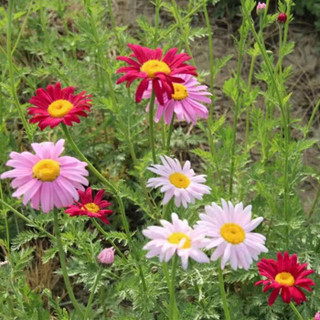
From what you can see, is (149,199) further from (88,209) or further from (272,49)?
(272,49)

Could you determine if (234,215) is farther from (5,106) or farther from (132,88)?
(5,106)

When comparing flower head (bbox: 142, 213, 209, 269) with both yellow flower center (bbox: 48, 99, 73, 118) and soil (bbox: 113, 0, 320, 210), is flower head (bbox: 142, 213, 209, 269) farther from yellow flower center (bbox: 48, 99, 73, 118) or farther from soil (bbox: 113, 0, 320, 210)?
soil (bbox: 113, 0, 320, 210)

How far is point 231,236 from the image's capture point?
1092mm

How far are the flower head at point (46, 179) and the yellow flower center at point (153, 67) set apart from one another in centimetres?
29

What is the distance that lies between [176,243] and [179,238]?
0.02 meters

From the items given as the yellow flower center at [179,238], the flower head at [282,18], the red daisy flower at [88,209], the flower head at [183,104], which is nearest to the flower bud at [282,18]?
the flower head at [282,18]

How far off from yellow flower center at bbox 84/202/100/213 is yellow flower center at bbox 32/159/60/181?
43 cm

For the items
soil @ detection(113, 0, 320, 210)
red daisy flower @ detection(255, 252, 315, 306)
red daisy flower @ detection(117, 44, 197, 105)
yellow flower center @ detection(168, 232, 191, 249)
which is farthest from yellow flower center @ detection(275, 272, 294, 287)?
soil @ detection(113, 0, 320, 210)

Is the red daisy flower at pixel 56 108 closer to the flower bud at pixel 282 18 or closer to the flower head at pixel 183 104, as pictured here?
the flower head at pixel 183 104

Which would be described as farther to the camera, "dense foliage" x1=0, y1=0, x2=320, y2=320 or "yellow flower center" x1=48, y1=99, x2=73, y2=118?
"dense foliage" x1=0, y1=0, x2=320, y2=320

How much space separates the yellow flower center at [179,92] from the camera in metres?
1.41

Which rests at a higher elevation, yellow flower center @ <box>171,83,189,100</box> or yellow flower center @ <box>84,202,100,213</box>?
yellow flower center @ <box>171,83,189,100</box>

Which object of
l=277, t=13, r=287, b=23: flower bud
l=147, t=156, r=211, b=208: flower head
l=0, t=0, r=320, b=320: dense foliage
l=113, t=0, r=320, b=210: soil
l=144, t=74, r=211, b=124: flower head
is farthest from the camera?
l=113, t=0, r=320, b=210: soil

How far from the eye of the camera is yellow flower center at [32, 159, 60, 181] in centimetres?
112
